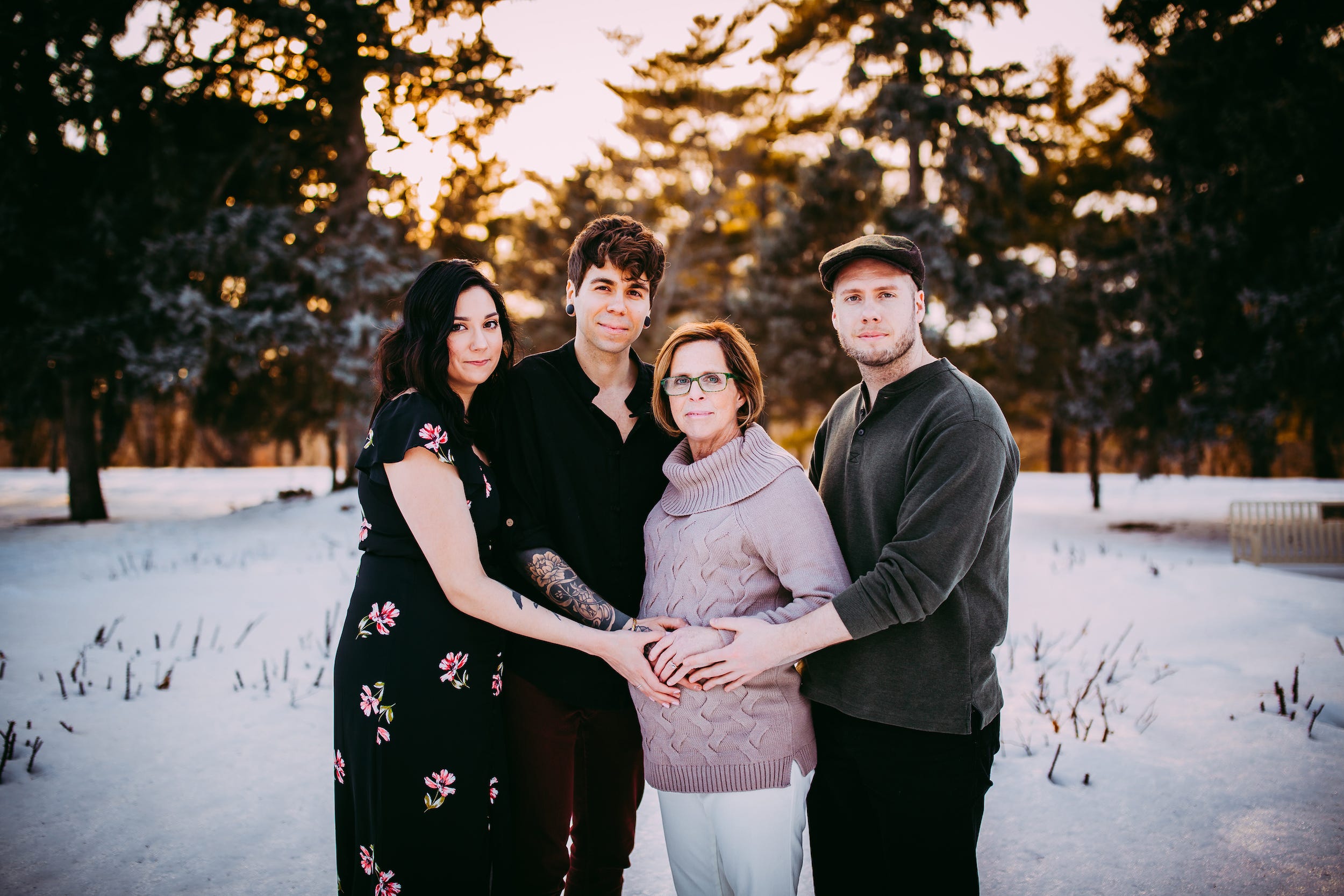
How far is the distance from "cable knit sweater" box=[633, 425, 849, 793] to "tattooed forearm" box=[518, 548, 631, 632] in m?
0.20

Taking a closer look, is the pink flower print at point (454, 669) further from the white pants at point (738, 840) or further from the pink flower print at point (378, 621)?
the white pants at point (738, 840)

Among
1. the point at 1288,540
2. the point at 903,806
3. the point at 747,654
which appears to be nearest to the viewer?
the point at 747,654

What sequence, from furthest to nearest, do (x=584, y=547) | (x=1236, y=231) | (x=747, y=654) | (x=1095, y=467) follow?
(x=1095, y=467)
(x=1236, y=231)
(x=584, y=547)
(x=747, y=654)

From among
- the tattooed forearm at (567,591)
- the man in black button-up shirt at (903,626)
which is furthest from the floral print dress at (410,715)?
the man in black button-up shirt at (903,626)

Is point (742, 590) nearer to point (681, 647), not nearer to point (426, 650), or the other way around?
point (681, 647)

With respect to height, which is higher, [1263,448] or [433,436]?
[433,436]

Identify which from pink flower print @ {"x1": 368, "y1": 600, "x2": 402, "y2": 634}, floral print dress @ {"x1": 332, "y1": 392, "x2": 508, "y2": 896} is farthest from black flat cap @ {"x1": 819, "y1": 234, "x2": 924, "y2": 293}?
pink flower print @ {"x1": 368, "y1": 600, "x2": 402, "y2": 634}

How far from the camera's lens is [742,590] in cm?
221

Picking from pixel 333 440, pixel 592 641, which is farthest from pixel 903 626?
pixel 333 440

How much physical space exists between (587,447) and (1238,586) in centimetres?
896

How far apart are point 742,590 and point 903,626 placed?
1.75ft

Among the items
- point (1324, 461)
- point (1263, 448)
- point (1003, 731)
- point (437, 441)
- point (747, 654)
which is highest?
point (437, 441)

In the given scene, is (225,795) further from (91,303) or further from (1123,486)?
(1123,486)

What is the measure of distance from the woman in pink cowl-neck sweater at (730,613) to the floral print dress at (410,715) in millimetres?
567
